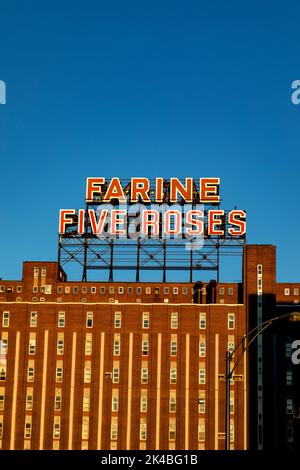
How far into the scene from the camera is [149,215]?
154 meters

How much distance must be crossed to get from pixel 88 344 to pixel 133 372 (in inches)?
356

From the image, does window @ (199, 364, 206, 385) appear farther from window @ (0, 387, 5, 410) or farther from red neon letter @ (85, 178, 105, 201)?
red neon letter @ (85, 178, 105, 201)

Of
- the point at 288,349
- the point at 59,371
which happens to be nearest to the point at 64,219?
the point at 59,371

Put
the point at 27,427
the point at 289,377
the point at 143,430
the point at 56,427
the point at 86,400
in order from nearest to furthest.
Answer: the point at 143,430 → the point at 289,377 → the point at 56,427 → the point at 27,427 → the point at 86,400

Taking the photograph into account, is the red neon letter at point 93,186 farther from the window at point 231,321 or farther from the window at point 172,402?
the window at point 172,402

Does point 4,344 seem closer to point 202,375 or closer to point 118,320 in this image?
point 118,320

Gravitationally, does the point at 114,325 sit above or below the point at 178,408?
above

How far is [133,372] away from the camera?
486 feet

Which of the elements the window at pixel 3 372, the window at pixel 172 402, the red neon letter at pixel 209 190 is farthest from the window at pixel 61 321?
the red neon letter at pixel 209 190

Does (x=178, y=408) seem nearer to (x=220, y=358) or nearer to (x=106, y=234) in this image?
(x=220, y=358)

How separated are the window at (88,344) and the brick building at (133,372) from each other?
17 cm
